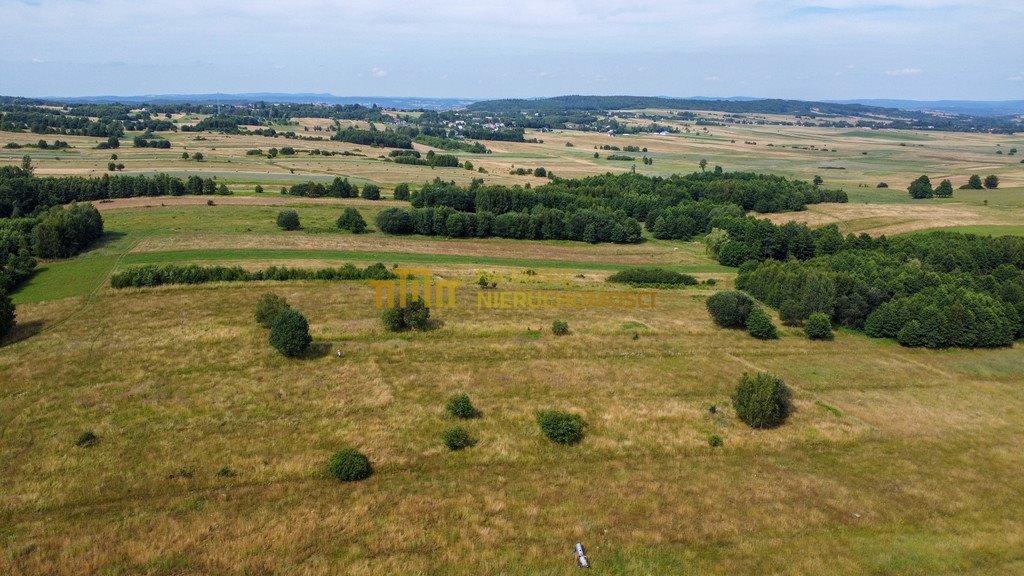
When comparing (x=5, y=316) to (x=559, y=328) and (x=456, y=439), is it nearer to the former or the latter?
(x=456, y=439)

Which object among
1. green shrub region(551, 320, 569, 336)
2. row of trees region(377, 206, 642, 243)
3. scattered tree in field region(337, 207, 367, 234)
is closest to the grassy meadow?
green shrub region(551, 320, 569, 336)

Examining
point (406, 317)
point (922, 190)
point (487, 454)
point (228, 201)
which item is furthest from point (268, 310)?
point (922, 190)

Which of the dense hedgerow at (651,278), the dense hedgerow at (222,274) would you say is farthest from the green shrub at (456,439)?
the dense hedgerow at (651,278)

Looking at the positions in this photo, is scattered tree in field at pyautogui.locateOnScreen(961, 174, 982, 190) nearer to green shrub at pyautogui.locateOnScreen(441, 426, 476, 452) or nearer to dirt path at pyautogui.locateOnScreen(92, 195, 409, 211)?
dirt path at pyautogui.locateOnScreen(92, 195, 409, 211)

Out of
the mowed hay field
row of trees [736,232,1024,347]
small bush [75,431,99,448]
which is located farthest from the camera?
row of trees [736,232,1024,347]

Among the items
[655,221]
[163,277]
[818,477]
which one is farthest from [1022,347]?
[163,277]

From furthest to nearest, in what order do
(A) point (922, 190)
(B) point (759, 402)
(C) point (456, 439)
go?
(A) point (922, 190) < (B) point (759, 402) < (C) point (456, 439)
